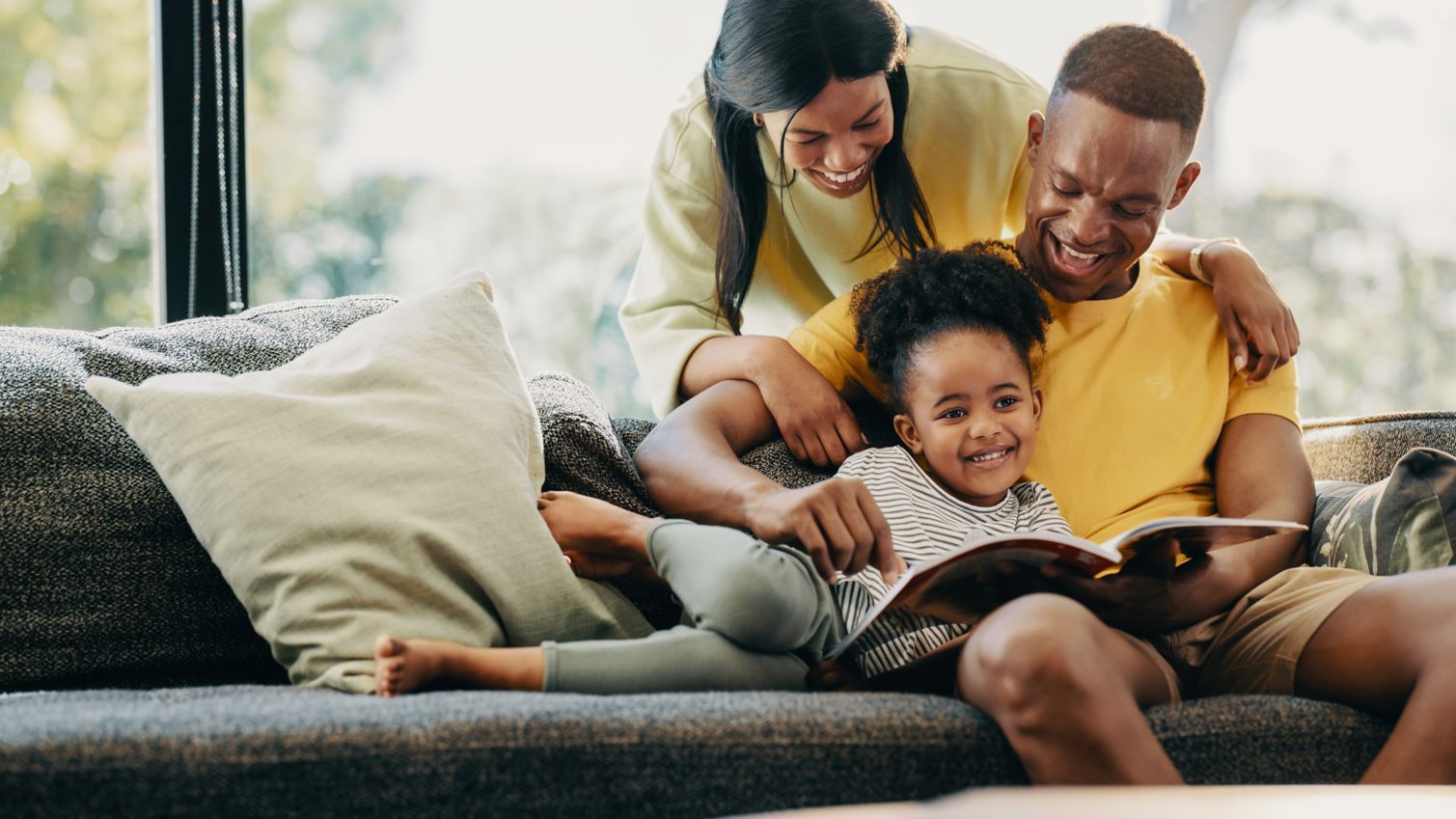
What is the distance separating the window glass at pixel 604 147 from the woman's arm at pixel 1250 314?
1.16 meters

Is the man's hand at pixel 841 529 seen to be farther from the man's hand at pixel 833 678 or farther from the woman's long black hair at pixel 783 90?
the woman's long black hair at pixel 783 90

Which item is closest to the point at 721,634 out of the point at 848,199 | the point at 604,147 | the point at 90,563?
the point at 90,563

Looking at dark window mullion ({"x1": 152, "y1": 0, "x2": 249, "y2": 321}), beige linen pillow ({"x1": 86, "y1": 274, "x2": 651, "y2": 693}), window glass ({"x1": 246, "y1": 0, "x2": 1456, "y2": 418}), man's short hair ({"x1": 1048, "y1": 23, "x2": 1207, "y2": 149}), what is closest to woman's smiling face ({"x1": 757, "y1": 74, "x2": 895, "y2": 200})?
man's short hair ({"x1": 1048, "y1": 23, "x2": 1207, "y2": 149})

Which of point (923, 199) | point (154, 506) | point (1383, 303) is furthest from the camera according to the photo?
point (1383, 303)

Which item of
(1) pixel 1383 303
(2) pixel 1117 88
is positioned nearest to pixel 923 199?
(2) pixel 1117 88

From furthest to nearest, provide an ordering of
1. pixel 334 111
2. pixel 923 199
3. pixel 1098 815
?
pixel 334 111 < pixel 923 199 < pixel 1098 815

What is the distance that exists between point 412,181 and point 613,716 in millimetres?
2151

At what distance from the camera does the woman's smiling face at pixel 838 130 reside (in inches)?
66.8

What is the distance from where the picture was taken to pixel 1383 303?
134 inches

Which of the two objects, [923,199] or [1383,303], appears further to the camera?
[1383,303]

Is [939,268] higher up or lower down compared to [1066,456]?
higher up

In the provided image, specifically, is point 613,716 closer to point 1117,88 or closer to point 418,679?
point 418,679

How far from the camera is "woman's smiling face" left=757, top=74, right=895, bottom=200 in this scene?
1696 mm

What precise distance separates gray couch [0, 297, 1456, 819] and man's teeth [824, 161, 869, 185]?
0.87 meters
